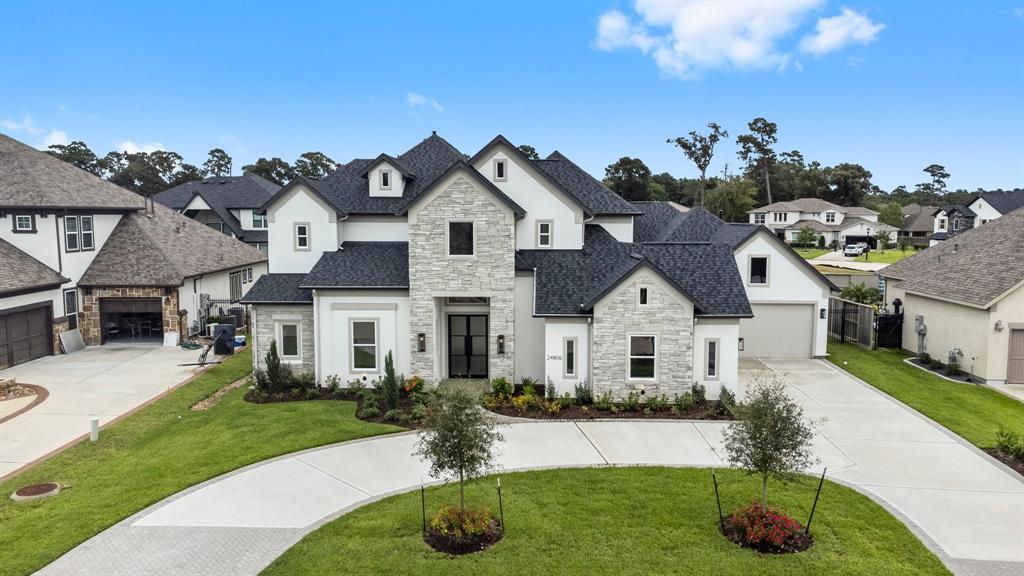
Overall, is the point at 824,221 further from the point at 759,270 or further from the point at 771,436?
the point at 771,436

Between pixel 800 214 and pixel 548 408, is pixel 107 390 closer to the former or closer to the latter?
pixel 548 408

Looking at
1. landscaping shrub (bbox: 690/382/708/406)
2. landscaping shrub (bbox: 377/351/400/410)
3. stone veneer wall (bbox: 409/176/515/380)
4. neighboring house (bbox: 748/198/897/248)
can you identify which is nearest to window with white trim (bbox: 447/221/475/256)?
stone veneer wall (bbox: 409/176/515/380)

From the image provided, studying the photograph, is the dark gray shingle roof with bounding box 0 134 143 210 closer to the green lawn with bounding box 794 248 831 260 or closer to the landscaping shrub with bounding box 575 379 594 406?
the landscaping shrub with bounding box 575 379 594 406

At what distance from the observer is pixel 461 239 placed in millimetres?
19562

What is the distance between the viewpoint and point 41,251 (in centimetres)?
2648

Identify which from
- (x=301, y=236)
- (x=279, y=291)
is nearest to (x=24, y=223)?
(x=301, y=236)

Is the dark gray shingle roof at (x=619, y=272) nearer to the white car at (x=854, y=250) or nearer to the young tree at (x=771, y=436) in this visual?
the young tree at (x=771, y=436)

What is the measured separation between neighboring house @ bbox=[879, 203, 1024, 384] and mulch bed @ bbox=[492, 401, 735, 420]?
10.4m

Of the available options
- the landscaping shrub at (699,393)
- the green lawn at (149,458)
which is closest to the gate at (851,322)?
the landscaping shrub at (699,393)

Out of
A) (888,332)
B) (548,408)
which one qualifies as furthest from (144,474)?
(888,332)

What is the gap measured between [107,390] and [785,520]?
21139 millimetres

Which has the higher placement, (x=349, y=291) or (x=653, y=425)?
(x=349, y=291)

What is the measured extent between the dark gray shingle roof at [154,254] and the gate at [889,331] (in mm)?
31533

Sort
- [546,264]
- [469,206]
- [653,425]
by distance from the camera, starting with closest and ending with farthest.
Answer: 1. [653,425]
2. [469,206]
3. [546,264]
